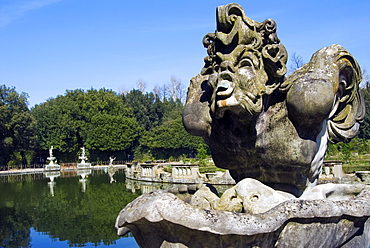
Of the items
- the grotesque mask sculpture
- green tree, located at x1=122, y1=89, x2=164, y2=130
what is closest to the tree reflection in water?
the grotesque mask sculpture

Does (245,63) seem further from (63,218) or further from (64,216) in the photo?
(64,216)

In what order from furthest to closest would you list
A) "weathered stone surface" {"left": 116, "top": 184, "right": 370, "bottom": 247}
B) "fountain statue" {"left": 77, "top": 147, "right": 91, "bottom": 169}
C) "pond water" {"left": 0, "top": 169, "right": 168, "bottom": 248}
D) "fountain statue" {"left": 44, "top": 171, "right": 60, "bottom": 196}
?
"fountain statue" {"left": 77, "top": 147, "right": 91, "bottom": 169} < "fountain statue" {"left": 44, "top": 171, "right": 60, "bottom": 196} < "pond water" {"left": 0, "top": 169, "right": 168, "bottom": 248} < "weathered stone surface" {"left": 116, "top": 184, "right": 370, "bottom": 247}

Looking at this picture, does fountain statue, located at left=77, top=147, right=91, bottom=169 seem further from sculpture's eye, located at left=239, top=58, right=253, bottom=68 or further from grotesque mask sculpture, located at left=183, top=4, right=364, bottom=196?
sculpture's eye, located at left=239, top=58, right=253, bottom=68

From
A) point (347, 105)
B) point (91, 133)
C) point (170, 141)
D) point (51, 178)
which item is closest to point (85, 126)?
point (91, 133)

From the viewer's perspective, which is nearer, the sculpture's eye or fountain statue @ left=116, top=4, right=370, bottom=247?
fountain statue @ left=116, top=4, right=370, bottom=247

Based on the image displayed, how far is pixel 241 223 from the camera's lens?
121 inches

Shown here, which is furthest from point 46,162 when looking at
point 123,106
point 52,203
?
point 52,203

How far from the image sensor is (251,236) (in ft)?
10.2

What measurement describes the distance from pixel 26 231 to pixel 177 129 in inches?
1469

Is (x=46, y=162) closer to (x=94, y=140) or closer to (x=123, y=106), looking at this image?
(x=94, y=140)

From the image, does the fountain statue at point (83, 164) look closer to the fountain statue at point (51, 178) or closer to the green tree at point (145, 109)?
the fountain statue at point (51, 178)

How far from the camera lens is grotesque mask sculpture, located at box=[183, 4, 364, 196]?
155 inches

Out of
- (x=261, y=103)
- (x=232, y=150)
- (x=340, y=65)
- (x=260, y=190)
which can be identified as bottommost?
(x=260, y=190)

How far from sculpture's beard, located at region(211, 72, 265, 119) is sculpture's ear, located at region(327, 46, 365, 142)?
1.20 meters
